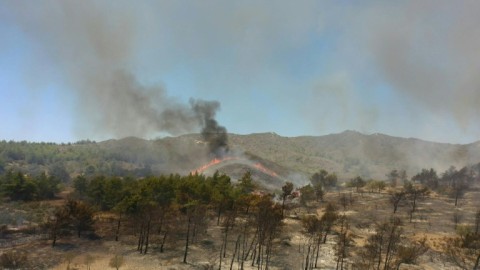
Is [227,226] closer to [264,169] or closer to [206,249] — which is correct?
[206,249]

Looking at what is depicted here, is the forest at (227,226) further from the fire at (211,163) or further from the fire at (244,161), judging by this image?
the fire at (244,161)

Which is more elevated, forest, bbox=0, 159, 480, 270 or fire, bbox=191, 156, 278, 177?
fire, bbox=191, 156, 278, 177

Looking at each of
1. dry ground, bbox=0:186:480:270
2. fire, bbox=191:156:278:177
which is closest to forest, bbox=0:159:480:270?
dry ground, bbox=0:186:480:270

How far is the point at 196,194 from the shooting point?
7781 centimetres

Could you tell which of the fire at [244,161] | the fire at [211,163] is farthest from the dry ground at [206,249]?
the fire at [211,163]

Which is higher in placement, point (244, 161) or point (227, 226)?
point (244, 161)

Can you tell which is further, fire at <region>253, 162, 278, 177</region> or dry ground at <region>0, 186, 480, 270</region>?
fire at <region>253, 162, 278, 177</region>

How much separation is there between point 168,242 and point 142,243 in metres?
5.78

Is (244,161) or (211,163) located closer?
(244,161)

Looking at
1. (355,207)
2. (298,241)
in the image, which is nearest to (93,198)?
(298,241)

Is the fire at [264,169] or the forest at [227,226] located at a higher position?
the fire at [264,169]

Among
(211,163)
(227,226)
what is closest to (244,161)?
(211,163)

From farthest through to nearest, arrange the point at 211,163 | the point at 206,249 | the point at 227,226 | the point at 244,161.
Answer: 1. the point at 211,163
2. the point at 244,161
3. the point at 206,249
4. the point at 227,226

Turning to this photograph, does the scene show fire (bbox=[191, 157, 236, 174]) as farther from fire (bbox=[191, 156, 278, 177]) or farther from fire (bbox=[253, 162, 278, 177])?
fire (bbox=[253, 162, 278, 177])
